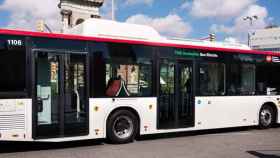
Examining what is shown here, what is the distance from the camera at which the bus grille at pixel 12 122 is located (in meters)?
8.48

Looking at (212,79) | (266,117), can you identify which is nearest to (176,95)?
(212,79)

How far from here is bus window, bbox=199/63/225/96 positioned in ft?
38.5

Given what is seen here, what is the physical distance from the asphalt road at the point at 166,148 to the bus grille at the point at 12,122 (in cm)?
61

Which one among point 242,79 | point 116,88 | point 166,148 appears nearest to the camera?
point 166,148

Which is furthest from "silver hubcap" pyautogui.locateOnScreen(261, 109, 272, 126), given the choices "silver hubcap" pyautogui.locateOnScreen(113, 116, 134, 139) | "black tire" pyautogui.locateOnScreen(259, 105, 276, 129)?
"silver hubcap" pyautogui.locateOnScreen(113, 116, 134, 139)

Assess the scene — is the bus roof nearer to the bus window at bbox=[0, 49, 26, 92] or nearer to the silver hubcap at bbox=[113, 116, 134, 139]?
the bus window at bbox=[0, 49, 26, 92]

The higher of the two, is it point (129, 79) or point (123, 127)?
point (129, 79)

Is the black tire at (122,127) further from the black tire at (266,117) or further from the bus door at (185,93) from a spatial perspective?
the black tire at (266,117)

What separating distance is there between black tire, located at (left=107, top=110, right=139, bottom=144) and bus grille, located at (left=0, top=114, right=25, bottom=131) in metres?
2.20

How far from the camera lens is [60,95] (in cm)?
916

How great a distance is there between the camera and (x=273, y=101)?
44.4ft

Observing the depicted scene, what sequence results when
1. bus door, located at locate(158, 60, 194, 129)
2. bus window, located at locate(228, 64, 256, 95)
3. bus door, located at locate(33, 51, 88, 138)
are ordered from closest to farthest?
bus door, located at locate(33, 51, 88, 138) → bus door, located at locate(158, 60, 194, 129) → bus window, located at locate(228, 64, 256, 95)

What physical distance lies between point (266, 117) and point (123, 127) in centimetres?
569

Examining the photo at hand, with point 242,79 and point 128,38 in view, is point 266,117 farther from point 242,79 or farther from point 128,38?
point 128,38
